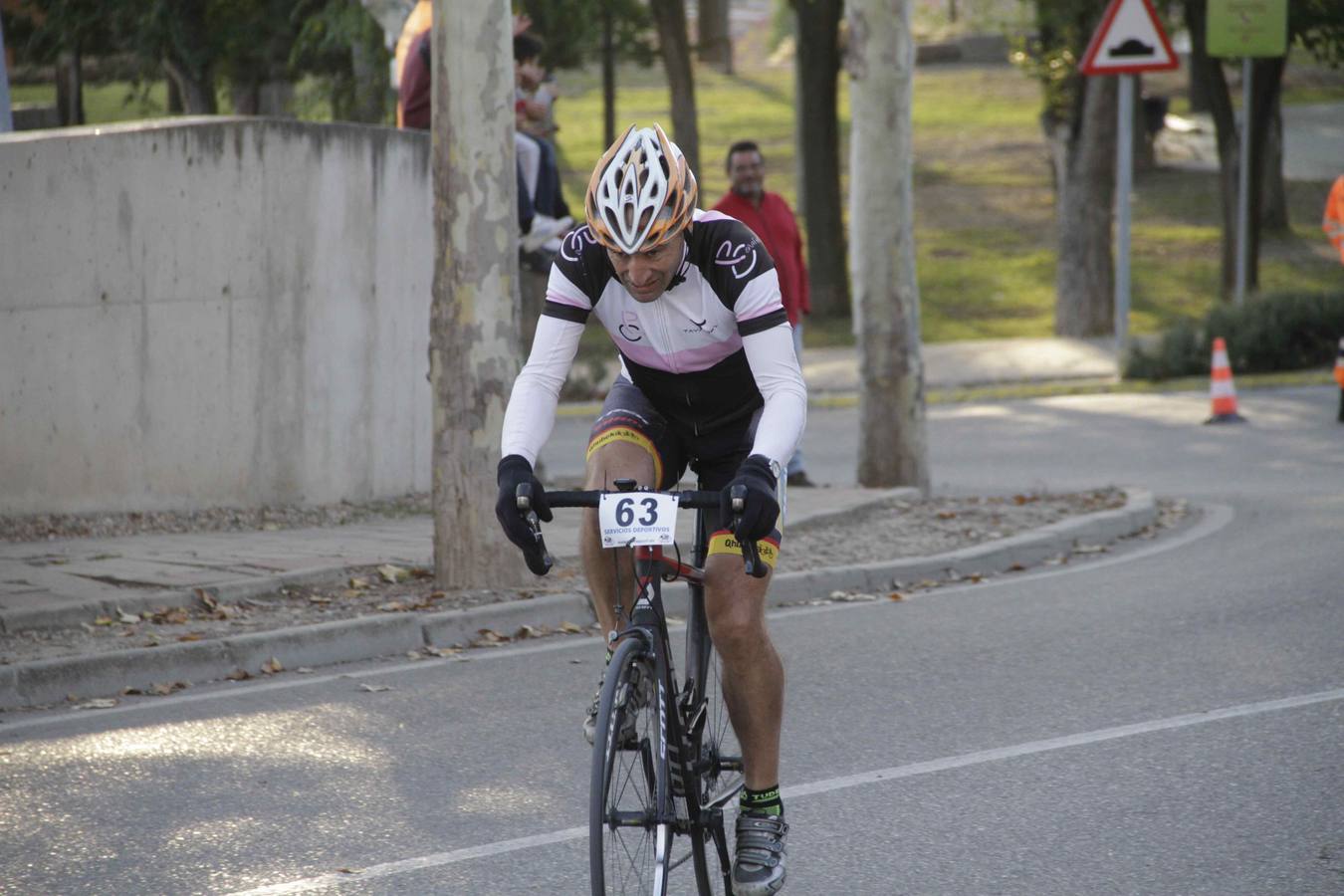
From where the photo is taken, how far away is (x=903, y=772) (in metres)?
6.29

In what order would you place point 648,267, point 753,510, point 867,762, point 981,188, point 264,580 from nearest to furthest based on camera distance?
1. point 753,510
2. point 648,267
3. point 867,762
4. point 264,580
5. point 981,188

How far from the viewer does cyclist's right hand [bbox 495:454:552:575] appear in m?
4.47

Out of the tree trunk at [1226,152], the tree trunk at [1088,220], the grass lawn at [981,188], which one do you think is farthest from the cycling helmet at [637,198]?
the tree trunk at [1226,152]

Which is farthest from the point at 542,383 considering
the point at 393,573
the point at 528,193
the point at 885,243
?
the point at 885,243

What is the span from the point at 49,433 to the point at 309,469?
162cm

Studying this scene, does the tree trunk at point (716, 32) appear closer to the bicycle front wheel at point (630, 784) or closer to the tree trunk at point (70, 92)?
the tree trunk at point (70, 92)

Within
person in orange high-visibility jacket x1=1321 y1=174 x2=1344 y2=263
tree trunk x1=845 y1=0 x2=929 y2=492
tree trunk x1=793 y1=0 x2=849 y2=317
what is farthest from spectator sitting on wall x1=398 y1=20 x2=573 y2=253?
tree trunk x1=793 y1=0 x2=849 y2=317

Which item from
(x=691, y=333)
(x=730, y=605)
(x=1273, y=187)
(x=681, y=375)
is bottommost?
(x=730, y=605)

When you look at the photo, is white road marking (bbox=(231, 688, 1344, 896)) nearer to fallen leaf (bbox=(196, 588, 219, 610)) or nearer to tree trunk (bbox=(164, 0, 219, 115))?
fallen leaf (bbox=(196, 588, 219, 610))

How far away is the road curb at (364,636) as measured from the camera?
7.53m

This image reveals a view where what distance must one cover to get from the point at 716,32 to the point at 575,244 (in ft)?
177

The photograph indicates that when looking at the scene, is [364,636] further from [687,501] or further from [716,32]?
[716,32]

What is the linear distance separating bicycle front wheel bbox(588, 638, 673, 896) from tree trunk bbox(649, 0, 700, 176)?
23534 mm

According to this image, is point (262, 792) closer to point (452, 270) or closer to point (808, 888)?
point (808, 888)
